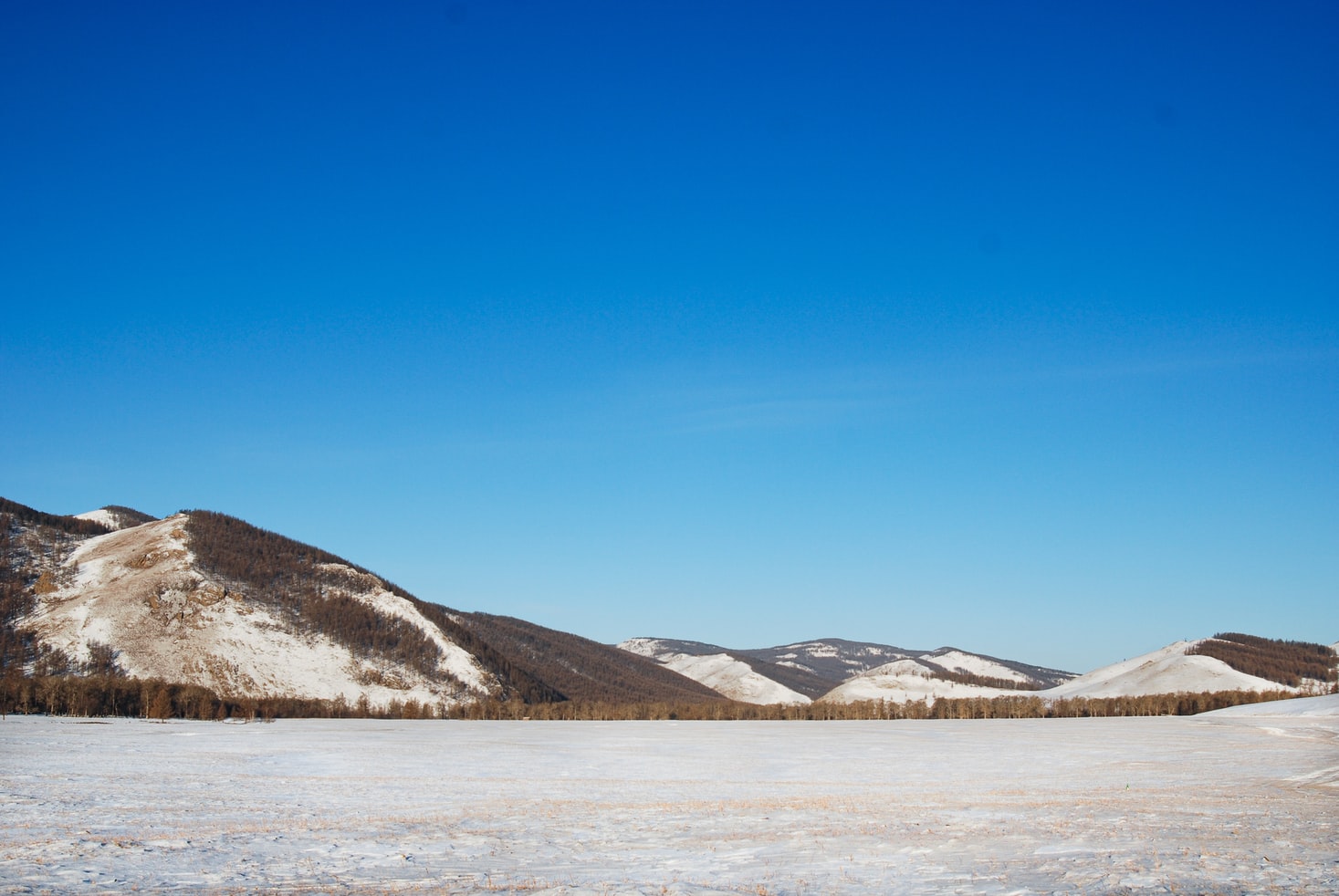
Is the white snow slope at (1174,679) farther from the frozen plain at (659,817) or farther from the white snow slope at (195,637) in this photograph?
the white snow slope at (195,637)

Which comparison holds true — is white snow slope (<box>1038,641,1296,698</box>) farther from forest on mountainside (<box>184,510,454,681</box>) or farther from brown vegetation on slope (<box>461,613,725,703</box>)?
forest on mountainside (<box>184,510,454,681</box>)

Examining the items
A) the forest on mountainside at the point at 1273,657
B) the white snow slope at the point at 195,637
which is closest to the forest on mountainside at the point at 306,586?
the white snow slope at the point at 195,637

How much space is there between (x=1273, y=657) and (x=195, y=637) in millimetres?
114833

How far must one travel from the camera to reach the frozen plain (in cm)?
1561

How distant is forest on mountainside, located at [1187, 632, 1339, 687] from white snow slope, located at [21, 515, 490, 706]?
82.7 meters

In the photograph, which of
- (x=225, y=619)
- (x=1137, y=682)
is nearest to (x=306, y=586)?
(x=225, y=619)

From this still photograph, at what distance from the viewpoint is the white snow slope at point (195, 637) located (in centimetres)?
8531

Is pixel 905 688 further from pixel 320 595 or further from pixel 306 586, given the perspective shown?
pixel 306 586

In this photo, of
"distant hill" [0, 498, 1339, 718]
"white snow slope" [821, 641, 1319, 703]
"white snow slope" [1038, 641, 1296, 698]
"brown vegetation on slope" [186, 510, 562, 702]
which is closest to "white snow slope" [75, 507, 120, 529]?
"distant hill" [0, 498, 1339, 718]

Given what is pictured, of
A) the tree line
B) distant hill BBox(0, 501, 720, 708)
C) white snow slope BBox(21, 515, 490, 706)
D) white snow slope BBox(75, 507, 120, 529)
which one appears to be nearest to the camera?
the tree line

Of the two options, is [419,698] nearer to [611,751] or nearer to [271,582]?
[271,582]

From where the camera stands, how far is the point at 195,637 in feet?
293

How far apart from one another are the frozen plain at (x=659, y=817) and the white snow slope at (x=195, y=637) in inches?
1676

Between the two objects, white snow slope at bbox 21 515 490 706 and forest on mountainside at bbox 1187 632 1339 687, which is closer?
white snow slope at bbox 21 515 490 706
